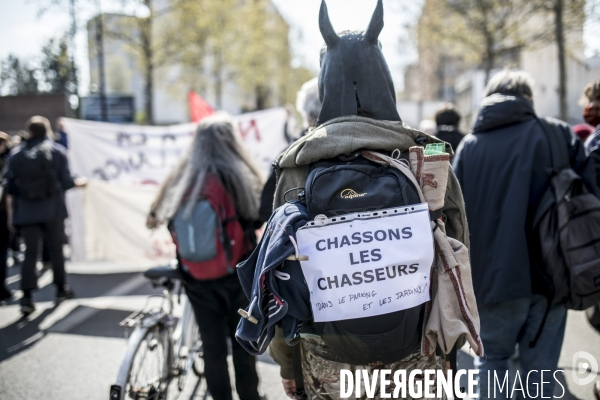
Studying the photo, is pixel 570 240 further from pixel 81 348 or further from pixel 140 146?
pixel 140 146

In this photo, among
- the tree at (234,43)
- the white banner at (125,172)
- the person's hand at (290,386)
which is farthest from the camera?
the tree at (234,43)

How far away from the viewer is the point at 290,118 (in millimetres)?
7477

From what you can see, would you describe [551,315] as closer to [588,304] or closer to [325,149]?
[588,304]

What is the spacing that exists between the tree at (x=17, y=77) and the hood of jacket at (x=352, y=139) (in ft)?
103

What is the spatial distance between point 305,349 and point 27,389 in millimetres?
3052

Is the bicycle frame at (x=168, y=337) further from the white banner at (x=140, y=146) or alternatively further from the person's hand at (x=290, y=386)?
the white banner at (x=140, y=146)

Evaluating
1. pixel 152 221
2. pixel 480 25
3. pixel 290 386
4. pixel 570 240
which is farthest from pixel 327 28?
pixel 480 25

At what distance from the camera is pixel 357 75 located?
77.0 inches

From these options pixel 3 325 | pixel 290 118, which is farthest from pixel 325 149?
pixel 290 118

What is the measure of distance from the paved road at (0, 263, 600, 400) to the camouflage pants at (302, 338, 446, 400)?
1969 millimetres

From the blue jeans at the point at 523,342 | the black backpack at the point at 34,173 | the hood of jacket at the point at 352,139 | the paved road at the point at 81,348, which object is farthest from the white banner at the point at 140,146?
the hood of jacket at the point at 352,139

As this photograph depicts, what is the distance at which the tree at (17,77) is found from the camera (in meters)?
29.4

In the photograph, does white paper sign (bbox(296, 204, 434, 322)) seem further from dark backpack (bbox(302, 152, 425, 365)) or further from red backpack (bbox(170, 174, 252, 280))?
red backpack (bbox(170, 174, 252, 280))

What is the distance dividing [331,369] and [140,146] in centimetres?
621
